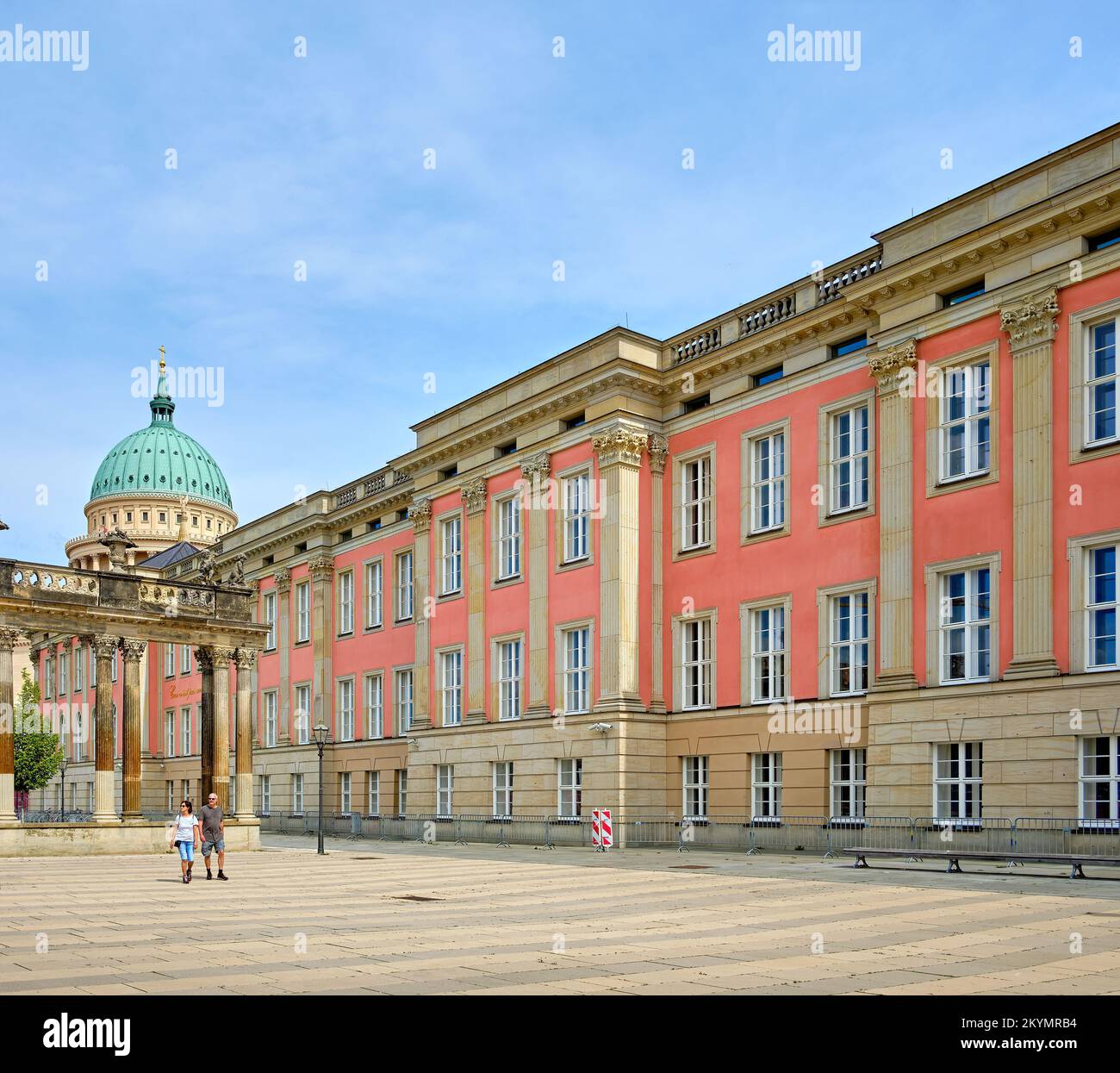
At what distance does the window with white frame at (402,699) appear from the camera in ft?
180

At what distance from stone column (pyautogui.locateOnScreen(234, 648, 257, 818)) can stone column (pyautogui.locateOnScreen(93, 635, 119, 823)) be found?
3.91 metres

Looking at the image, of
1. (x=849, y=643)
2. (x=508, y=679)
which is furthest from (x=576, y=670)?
(x=849, y=643)

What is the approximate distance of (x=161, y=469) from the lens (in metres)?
130

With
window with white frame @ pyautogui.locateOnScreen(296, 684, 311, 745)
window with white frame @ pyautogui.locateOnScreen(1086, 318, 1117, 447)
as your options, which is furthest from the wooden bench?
window with white frame @ pyautogui.locateOnScreen(296, 684, 311, 745)

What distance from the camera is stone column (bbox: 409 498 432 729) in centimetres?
5044

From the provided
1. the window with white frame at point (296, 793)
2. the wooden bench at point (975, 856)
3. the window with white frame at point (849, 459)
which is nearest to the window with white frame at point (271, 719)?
the window with white frame at point (296, 793)

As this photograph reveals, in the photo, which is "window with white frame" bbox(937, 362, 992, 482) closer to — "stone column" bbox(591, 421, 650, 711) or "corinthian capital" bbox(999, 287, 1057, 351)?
"corinthian capital" bbox(999, 287, 1057, 351)

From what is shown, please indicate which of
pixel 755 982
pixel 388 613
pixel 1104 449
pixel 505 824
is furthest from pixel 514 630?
pixel 755 982

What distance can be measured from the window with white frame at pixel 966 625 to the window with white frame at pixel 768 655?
598cm

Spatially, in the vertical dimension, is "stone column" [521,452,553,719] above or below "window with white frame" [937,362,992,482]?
below

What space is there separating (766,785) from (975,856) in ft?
29.8

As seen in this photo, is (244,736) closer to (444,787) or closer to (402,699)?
(444,787)

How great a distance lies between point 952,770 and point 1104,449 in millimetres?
8273
